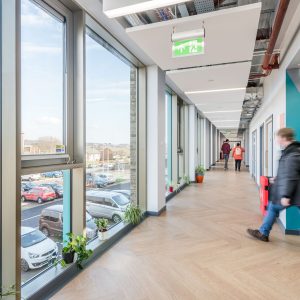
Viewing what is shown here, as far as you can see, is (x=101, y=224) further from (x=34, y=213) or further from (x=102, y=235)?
(x=34, y=213)

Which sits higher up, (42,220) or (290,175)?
(290,175)

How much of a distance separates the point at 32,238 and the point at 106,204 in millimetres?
1480

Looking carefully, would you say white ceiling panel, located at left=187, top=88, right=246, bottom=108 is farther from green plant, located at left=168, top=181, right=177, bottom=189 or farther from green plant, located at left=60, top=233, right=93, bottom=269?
green plant, located at left=60, top=233, right=93, bottom=269

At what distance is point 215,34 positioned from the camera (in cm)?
306

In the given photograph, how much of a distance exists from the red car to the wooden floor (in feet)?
3.02

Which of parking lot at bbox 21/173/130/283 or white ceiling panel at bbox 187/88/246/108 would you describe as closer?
parking lot at bbox 21/173/130/283

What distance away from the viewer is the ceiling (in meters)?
2.74

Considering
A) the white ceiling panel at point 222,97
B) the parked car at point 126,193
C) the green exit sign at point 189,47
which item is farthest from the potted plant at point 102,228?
the white ceiling panel at point 222,97

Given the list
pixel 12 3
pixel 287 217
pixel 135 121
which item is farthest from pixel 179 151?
pixel 12 3

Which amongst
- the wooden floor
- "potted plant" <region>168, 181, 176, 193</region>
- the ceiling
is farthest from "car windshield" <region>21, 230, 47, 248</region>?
"potted plant" <region>168, 181, 176, 193</region>

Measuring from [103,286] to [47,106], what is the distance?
6.45 feet

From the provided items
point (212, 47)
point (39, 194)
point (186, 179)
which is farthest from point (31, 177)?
point (186, 179)

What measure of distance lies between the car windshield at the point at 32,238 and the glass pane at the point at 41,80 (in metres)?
0.82

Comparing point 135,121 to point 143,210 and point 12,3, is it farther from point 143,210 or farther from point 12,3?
point 12,3
